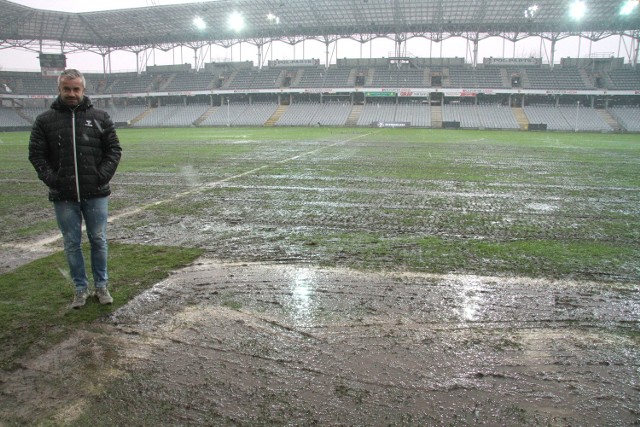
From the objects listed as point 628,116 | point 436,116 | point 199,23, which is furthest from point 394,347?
point 628,116

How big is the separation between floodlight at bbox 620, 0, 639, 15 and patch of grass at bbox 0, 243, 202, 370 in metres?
54.8

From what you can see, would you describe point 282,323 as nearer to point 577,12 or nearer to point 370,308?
point 370,308

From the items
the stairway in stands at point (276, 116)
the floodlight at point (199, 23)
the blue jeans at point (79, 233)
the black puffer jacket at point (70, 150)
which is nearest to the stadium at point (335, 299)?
the blue jeans at point (79, 233)

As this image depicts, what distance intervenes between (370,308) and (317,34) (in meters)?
59.1

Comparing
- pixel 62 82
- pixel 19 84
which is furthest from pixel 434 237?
pixel 19 84

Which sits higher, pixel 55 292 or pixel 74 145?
pixel 74 145

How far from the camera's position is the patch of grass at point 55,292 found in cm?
336

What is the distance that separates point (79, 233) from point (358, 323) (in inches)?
104

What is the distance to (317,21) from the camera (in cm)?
5403

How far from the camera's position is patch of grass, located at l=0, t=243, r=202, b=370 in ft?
11.0

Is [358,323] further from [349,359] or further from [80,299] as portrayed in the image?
[80,299]

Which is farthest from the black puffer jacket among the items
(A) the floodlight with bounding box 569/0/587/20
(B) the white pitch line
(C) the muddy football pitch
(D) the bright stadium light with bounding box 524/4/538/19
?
(A) the floodlight with bounding box 569/0/587/20

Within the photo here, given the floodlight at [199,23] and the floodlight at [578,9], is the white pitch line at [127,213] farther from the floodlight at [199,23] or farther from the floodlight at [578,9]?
the floodlight at [199,23]

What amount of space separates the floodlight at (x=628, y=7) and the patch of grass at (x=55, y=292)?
54.8m
